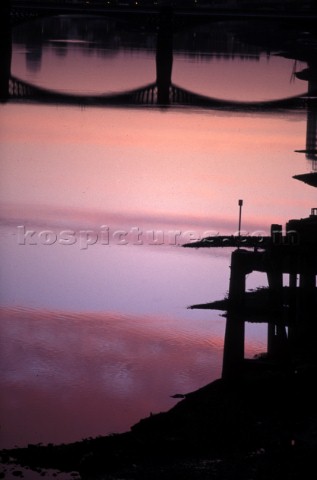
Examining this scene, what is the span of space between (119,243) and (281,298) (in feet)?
31.5

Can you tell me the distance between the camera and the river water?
14.2 meters

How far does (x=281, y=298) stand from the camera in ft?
40.8

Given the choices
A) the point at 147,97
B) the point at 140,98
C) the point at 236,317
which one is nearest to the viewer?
the point at 236,317

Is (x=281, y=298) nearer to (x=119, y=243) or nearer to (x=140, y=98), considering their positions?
(x=119, y=243)

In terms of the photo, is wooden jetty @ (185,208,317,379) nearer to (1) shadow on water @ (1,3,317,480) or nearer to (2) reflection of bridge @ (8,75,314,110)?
(1) shadow on water @ (1,3,317,480)

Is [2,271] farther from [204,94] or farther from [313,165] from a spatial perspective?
[204,94]

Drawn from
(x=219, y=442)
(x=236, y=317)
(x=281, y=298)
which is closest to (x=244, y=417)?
(x=219, y=442)

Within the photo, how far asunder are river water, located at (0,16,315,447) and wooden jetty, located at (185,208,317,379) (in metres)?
1.31

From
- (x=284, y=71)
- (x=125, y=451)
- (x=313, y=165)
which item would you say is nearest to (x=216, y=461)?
(x=125, y=451)

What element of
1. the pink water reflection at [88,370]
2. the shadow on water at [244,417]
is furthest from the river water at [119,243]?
the shadow on water at [244,417]

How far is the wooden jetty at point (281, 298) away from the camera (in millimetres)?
12234

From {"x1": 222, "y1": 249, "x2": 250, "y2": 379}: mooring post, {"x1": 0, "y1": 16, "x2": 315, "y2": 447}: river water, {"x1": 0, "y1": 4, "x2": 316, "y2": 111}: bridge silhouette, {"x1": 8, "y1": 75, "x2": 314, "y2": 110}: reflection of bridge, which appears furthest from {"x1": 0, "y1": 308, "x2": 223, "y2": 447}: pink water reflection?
{"x1": 8, "y1": 75, "x2": 314, "y2": 110}: reflection of bridge

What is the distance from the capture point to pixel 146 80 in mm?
56500

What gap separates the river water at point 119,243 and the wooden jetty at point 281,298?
1307 millimetres
